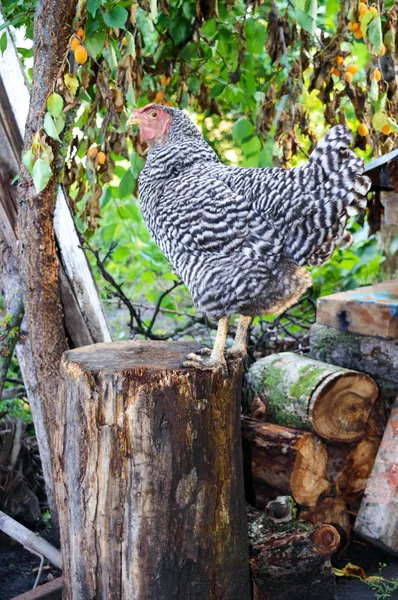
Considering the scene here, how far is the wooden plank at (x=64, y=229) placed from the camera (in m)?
2.95

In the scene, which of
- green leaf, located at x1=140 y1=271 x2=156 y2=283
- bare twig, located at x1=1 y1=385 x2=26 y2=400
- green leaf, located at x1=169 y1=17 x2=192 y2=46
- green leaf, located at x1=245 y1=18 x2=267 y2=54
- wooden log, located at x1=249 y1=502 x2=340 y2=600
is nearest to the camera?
wooden log, located at x1=249 y1=502 x2=340 y2=600

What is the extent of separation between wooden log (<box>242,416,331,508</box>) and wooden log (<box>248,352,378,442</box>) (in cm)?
7

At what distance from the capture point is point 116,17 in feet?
7.61

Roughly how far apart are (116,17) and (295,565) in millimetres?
2038

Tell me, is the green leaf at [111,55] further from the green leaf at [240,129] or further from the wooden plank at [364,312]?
the wooden plank at [364,312]

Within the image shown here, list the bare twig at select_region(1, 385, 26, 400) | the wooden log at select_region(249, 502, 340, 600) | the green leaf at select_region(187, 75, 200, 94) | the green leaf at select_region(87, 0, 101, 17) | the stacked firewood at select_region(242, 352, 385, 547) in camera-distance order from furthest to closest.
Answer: the bare twig at select_region(1, 385, 26, 400) → the green leaf at select_region(187, 75, 200, 94) → the stacked firewood at select_region(242, 352, 385, 547) → the wooden log at select_region(249, 502, 340, 600) → the green leaf at select_region(87, 0, 101, 17)

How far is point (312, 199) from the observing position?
2.33 meters

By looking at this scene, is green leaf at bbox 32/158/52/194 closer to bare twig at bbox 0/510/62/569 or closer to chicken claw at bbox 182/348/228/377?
chicken claw at bbox 182/348/228/377

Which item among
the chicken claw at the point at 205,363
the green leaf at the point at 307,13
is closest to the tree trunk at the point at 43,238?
the chicken claw at the point at 205,363

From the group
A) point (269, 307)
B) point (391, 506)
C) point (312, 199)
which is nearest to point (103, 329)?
point (269, 307)

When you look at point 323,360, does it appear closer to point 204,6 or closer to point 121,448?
point 121,448

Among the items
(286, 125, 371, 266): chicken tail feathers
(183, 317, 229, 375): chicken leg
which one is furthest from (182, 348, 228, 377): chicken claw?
(286, 125, 371, 266): chicken tail feathers

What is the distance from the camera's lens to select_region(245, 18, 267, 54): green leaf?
3.40m

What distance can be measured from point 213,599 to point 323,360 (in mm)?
1330
